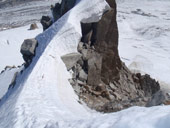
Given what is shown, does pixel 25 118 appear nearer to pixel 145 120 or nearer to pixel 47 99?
pixel 47 99

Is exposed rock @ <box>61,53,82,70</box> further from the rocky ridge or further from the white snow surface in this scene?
the white snow surface

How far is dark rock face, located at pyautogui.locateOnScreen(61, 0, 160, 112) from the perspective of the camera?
21.8ft

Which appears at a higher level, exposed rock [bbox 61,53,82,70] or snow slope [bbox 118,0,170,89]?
exposed rock [bbox 61,53,82,70]

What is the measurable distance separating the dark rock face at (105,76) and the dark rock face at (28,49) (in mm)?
1289

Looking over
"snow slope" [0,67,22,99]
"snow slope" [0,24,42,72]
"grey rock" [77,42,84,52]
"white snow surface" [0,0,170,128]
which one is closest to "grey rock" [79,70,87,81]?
"white snow surface" [0,0,170,128]

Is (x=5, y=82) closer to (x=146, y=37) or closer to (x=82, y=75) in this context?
(x=82, y=75)

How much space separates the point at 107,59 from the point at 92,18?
156cm

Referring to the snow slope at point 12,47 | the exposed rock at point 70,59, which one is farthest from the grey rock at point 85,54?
the snow slope at point 12,47

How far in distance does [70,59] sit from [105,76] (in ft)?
6.16

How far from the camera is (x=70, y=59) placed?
6949mm

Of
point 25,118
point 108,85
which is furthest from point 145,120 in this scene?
point 108,85

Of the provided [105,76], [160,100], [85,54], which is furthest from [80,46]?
[160,100]

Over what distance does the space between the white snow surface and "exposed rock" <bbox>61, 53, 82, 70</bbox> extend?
16cm

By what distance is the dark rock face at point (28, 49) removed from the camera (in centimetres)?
719
